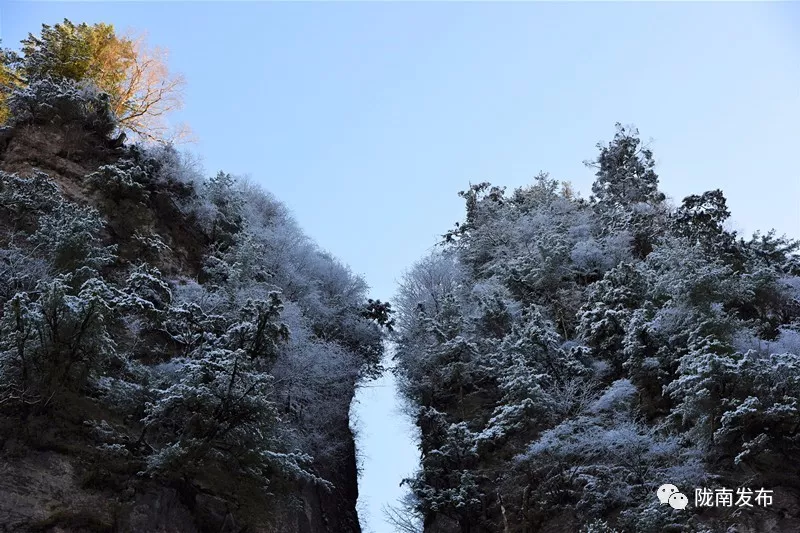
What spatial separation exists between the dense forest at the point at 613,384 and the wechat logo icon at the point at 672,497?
0.18 meters

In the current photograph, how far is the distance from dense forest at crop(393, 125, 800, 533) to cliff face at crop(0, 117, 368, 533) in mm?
2798

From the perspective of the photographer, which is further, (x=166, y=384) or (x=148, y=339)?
(x=148, y=339)

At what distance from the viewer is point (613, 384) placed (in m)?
15.8

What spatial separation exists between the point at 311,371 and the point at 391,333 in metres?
6.19

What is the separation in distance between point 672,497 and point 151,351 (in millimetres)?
11147

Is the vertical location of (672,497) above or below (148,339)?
below

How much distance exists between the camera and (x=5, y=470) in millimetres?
11008

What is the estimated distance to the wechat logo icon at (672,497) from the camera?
1252cm

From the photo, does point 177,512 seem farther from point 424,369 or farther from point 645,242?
point 645,242

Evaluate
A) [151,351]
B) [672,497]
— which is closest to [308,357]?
[151,351]

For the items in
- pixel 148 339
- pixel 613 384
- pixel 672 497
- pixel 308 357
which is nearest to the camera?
pixel 672 497

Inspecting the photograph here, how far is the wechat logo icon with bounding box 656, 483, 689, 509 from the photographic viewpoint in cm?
1252

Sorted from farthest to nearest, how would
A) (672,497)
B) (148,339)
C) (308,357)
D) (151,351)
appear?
(308,357)
(148,339)
(151,351)
(672,497)

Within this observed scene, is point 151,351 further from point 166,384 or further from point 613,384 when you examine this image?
point 613,384
